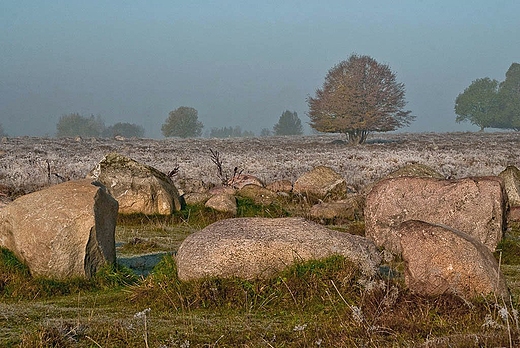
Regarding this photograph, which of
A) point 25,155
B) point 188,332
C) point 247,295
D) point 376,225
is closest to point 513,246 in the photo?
point 376,225

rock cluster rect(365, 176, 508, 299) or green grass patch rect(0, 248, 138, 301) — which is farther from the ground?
rock cluster rect(365, 176, 508, 299)

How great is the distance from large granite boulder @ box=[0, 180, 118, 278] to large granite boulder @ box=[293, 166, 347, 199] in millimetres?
12456

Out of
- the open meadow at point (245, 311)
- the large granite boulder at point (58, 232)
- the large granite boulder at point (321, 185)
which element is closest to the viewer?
the open meadow at point (245, 311)

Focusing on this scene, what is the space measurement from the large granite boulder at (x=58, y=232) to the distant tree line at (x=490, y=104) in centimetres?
13255

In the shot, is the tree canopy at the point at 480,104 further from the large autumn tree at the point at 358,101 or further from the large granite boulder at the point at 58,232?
the large granite boulder at the point at 58,232

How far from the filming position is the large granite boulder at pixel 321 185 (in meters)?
22.7

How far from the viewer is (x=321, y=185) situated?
912 inches

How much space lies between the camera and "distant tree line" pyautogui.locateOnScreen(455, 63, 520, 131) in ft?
436

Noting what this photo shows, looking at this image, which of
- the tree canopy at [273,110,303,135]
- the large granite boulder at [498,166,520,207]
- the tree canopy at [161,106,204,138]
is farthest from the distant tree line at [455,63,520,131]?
the large granite boulder at [498,166,520,207]

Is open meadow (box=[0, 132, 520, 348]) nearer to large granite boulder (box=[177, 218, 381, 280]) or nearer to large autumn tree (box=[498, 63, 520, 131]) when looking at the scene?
large granite boulder (box=[177, 218, 381, 280])

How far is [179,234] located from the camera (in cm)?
1684

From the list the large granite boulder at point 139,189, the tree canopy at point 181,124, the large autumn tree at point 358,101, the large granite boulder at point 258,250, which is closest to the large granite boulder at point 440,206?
the large granite boulder at point 258,250

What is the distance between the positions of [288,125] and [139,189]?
154957 millimetres

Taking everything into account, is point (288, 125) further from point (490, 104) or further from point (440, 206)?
point (440, 206)
